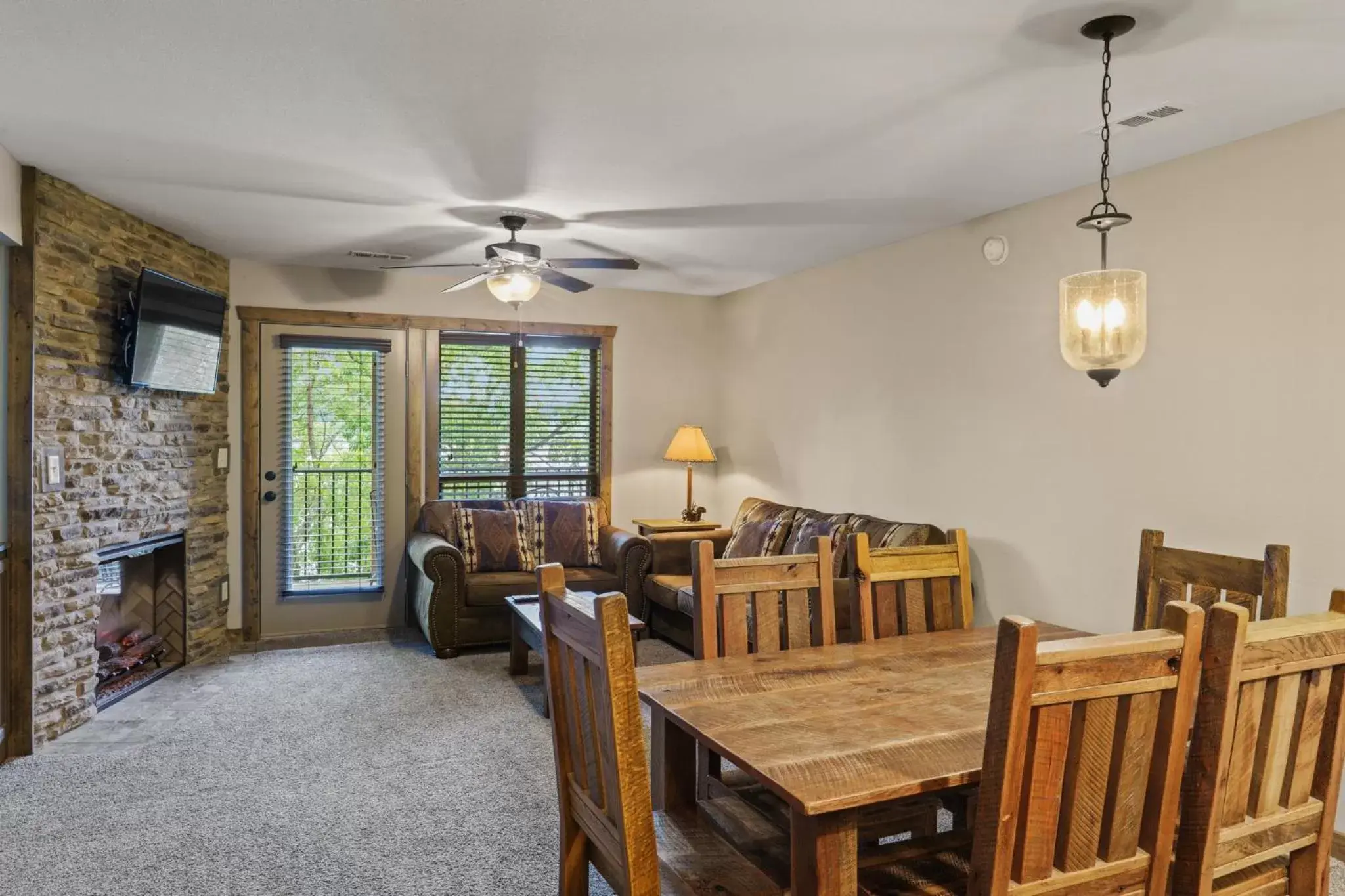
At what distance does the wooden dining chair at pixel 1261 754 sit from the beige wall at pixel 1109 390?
1.56m

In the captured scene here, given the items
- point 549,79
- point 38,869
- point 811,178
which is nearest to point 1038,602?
point 811,178

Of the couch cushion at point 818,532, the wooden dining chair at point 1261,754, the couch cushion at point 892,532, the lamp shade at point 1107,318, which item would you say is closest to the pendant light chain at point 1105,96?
the lamp shade at point 1107,318

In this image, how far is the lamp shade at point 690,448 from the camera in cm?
625

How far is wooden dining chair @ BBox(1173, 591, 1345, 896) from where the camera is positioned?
4.69 ft

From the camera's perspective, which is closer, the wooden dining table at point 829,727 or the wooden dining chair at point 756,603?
the wooden dining table at point 829,727

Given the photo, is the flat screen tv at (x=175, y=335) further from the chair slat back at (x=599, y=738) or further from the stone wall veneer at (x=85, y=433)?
the chair slat back at (x=599, y=738)

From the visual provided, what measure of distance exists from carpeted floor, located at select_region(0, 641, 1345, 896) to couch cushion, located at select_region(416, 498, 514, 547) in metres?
1.16

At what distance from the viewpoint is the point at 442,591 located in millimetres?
5027

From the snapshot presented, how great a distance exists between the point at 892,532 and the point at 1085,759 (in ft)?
10.3

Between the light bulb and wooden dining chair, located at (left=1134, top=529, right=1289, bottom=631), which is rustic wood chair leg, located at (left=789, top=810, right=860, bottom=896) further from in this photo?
the light bulb

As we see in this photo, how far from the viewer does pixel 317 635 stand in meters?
5.70

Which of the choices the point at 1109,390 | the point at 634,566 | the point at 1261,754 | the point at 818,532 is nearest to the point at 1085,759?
the point at 1261,754

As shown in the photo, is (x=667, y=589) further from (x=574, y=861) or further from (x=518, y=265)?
(x=574, y=861)

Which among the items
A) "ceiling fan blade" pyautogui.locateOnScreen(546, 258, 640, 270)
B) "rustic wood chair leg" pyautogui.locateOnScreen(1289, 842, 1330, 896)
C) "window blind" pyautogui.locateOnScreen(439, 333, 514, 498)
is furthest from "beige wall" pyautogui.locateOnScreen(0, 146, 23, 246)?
"rustic wood chair leg" pyautogui.locateOnScreen(1289, 842, 1330, 896)
